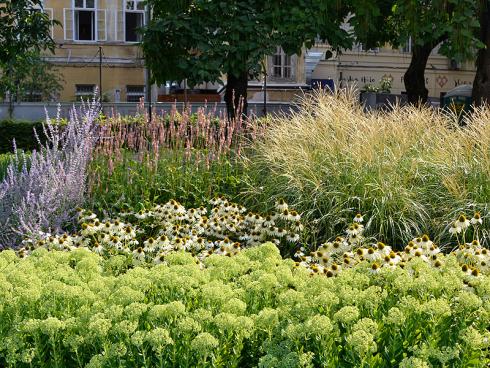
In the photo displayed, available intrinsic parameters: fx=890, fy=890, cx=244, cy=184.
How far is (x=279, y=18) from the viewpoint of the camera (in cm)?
1205

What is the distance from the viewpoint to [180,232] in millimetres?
6262

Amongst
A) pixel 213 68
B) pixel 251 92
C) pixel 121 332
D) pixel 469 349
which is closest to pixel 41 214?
→ pixel 121 332

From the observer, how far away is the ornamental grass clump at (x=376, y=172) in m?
6.16

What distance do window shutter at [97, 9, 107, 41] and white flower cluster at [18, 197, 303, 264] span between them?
91.1ft

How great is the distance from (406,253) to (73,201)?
3098 mm

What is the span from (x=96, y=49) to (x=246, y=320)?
31038 millimetres

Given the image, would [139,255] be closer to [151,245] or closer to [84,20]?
[151,245]

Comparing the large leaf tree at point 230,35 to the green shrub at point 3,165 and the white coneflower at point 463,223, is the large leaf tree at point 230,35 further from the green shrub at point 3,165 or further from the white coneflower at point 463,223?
the white coneflower at point 463,223

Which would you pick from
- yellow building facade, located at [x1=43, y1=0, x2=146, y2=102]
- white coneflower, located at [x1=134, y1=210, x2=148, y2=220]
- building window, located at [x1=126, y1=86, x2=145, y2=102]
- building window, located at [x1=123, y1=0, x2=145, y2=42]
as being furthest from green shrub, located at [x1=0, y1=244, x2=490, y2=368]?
building window, located at [x1=123, y1=0, x2=145, y2=42]

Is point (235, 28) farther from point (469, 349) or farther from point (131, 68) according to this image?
point (131, 68)

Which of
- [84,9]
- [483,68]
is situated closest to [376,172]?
[483,68]

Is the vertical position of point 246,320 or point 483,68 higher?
point 483,68

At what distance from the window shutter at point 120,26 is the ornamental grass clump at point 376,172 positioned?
26.9m

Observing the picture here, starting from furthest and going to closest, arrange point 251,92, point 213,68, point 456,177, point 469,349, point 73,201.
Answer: point 251,92
point 213,68
point 73,201
point 456,177
point 469,349
